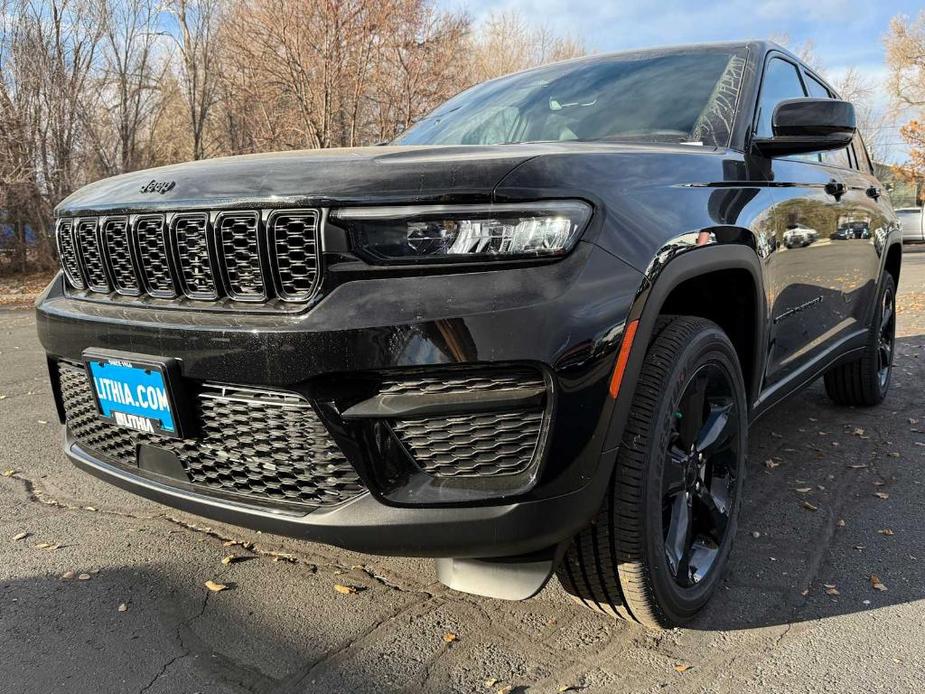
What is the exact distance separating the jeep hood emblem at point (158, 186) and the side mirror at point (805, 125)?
1.91 m

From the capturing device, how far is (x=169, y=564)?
7.97 feet

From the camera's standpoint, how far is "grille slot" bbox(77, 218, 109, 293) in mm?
2086

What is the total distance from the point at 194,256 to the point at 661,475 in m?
1.29

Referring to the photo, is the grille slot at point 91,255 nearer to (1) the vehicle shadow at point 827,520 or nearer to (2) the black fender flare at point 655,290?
(2) the black fender flare at point 655,290

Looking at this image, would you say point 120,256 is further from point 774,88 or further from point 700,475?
point 774,88

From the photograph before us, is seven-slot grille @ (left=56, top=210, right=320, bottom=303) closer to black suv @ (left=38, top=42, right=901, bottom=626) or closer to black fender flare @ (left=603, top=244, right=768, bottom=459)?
black suv @ (left=38, top=42, right=901, bottom=626)

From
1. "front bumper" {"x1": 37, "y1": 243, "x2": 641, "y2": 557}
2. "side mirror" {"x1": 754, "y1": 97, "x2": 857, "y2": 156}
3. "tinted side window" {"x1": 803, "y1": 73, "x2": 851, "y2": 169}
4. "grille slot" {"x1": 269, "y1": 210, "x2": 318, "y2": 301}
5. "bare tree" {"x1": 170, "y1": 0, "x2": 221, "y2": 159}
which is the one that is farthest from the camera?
"bare tree" {"x1": 170, "y1": 0, "x2": 221, "y2": 159}

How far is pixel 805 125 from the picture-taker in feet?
8.14

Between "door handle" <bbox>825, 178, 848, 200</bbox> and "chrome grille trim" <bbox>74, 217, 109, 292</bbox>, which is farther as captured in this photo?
"door handle" <bbox>825, 178, 848, 200</bbox>

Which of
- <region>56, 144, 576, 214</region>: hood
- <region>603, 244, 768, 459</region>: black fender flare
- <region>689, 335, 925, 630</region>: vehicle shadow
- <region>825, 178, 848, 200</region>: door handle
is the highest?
<region>56, 144, 576, 214</region>: hood

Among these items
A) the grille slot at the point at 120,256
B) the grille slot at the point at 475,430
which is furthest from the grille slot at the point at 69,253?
the grille slot at the point at 475,430

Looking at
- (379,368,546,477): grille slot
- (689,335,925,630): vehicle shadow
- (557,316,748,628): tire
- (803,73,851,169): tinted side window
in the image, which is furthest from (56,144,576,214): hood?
(803,73,851,169): tinted side window

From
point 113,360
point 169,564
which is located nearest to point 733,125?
point 113,360

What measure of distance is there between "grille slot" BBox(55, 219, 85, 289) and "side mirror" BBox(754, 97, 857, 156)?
225cm
